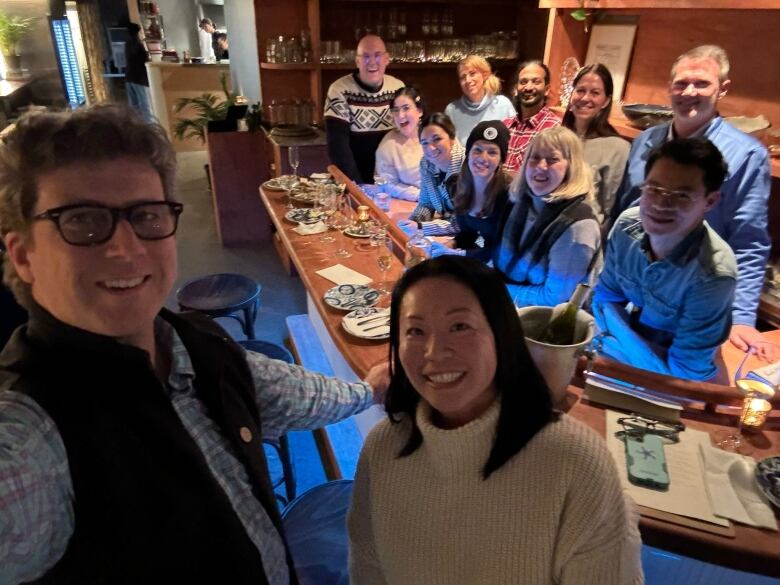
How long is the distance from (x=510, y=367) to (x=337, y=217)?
1888 millimetres

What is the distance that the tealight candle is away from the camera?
1.22m

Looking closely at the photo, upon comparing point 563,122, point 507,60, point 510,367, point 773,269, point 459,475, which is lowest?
point 773,269

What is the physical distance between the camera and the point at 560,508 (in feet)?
3.05

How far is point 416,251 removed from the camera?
2078mm

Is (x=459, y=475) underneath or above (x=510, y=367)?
underneath

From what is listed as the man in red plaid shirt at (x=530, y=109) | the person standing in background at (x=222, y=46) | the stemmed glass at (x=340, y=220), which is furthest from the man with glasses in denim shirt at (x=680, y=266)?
the person standing in background at (x=222, y=46)

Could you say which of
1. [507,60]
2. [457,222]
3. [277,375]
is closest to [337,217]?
[457,222]

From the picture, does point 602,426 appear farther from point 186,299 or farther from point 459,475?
point 186,299

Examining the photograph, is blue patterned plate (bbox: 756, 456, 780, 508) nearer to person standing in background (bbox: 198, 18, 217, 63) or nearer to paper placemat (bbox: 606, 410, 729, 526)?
paper placemat (bbox: 606, 410, 729, 526)

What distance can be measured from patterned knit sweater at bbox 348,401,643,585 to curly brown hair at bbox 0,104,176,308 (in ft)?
2.35

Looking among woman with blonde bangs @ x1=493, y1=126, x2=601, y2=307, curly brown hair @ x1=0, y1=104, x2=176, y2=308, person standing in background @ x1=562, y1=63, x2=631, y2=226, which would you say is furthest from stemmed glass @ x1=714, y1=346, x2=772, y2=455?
person standing in background @ x1=562, y1=63, x2=631, y2=226

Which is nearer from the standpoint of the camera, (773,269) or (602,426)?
(602,426)

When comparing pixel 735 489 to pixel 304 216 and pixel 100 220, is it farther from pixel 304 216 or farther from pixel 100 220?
pixel 304 216

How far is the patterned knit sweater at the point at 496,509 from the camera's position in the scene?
91cm
